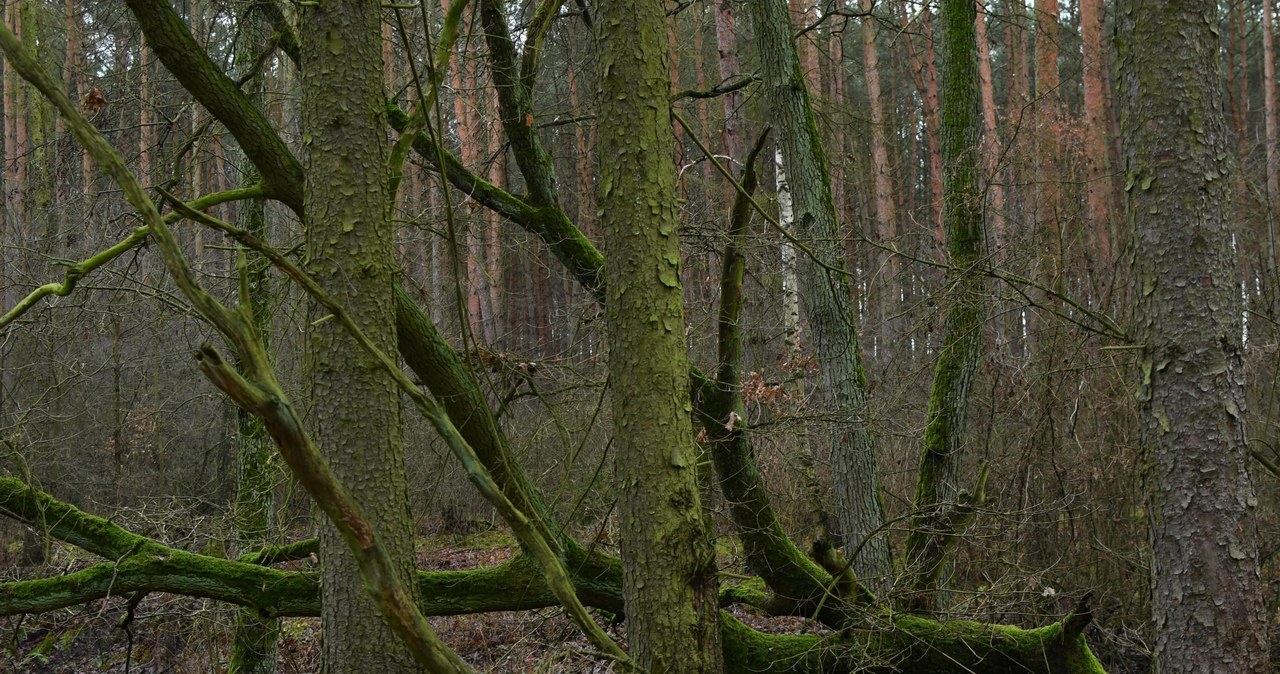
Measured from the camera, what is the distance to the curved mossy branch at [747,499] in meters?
4.64

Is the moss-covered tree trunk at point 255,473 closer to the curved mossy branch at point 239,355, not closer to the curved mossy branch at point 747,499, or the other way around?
the curved mossy branch at point 747,499

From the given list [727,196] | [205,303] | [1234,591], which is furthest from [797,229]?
[727,196]

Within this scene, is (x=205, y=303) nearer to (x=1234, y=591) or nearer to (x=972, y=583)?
(x=1234, y=591)

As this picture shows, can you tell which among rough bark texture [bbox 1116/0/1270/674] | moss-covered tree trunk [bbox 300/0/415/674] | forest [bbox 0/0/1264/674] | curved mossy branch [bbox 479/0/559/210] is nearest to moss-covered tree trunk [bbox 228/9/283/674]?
forest [bbox 0/0/1264/674]

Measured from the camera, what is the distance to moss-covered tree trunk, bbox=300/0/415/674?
10.3 ft

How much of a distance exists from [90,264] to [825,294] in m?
3.84

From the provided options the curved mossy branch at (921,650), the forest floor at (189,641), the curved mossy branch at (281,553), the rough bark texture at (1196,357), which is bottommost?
the forest floor at (189,641)

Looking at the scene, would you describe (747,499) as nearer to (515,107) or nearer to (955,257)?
(955,257)

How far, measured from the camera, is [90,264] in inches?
131

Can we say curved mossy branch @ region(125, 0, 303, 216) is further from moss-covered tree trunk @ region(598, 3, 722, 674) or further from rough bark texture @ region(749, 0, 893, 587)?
rough bark texture @ region(749, 0, 893, 587)

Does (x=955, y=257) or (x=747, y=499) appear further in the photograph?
(x=955, y=257)

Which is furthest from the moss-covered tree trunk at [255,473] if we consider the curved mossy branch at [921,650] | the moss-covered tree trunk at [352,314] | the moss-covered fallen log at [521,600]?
the curved mossy branch at [921,650]

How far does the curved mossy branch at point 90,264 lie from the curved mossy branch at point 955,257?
3959 millimetres

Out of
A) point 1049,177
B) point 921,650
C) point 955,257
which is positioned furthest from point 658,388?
point 1049,177
